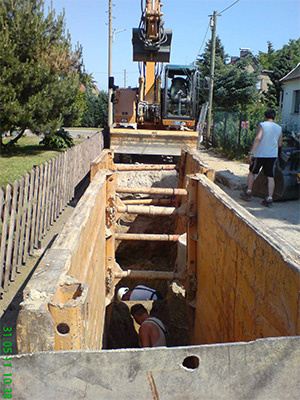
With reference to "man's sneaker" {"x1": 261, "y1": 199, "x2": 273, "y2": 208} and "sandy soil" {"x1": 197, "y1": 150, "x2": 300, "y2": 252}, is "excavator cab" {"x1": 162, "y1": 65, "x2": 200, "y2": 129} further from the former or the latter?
"man's sneaker" {"x1": 261, "y1": 199, "x2": 273, "y2": 208}

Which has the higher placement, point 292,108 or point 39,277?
point 292,108

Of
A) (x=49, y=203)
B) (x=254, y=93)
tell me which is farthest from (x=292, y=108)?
(x=49, y=203)

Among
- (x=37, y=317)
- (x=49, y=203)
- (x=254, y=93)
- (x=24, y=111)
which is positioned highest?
(x=254, y=93)

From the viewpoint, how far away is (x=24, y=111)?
15016mm

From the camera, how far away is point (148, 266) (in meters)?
6.33

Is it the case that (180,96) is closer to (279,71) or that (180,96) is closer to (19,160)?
(19,160)

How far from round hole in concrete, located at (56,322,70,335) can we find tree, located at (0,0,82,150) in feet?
46.5

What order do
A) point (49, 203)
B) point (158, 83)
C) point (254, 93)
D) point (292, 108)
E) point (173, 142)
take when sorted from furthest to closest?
point (254, 93)
point (292, 108)
point (158, 83)
point (173, 142)
point (49, 203)

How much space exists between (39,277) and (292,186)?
7194mm

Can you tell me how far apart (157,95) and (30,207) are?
25.7ft

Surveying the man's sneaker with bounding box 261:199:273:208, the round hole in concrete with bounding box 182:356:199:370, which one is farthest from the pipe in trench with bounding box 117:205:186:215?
the man's sneaker with bounding box 261:199:273:208

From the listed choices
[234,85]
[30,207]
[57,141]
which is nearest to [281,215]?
[30,207]

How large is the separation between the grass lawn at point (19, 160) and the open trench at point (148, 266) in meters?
4.45

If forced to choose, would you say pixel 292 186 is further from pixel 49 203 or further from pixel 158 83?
pixel 158 83
